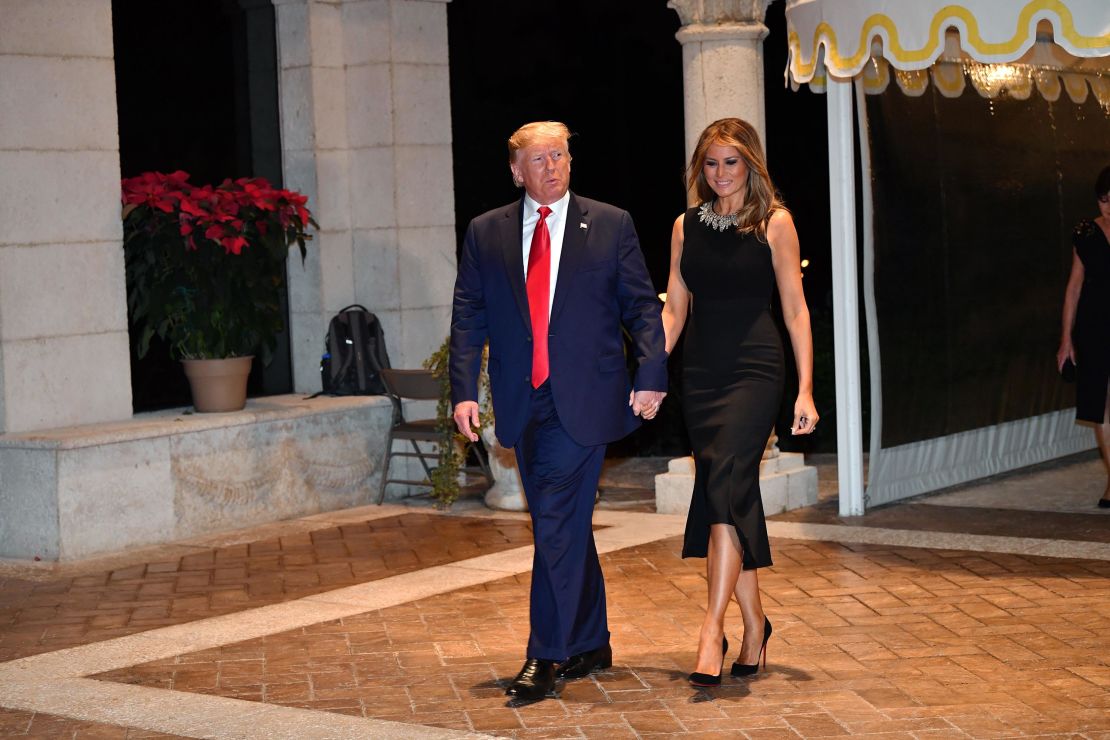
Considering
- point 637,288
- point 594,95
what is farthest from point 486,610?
point 594,95

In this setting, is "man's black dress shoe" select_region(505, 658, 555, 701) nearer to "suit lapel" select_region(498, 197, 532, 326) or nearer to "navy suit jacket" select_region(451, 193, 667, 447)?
"navy suit jacket" select_region(451, 193, 667, 447)

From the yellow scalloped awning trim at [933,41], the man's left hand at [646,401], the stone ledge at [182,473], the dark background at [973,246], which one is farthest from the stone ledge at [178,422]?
the man's left hand at [646,401]

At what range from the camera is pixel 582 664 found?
18.7 feet

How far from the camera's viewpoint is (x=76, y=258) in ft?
29.0

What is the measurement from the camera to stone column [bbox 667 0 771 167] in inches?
356

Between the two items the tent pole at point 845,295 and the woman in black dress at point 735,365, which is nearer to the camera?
the woman in black dress at point 735,365

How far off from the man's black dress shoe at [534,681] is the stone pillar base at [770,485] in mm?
3618

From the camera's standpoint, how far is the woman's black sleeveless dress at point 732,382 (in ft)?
18.1

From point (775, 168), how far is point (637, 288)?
11.4 metres

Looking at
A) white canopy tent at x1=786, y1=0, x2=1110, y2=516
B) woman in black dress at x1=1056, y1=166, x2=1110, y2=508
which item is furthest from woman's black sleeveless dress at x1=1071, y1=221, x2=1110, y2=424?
white canopy tent at x1=786, y1=0, x2=1110, y2=516

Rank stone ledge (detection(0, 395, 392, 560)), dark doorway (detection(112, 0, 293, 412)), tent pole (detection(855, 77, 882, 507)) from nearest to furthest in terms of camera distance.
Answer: stone ledge (detection(0, 395, 392, 560)) → tent pole (detection(855, 77, 882, 507)) → dark doorway (detection(112, 0, 293, 412))

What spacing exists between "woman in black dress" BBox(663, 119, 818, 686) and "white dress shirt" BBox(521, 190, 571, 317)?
390mm

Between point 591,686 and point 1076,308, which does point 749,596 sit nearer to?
point 591,686

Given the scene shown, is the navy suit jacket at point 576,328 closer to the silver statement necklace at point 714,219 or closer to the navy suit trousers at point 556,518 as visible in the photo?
the navy suit trousers at point 556,518
